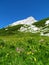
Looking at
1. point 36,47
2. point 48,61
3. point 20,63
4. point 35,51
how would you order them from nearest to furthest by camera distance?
point 20,63 < point 48,61 < point 35,51 < point 36,47

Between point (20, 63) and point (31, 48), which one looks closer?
point (20, 63)

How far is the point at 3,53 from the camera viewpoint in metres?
11.5

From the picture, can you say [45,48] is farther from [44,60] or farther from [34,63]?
[34,63]

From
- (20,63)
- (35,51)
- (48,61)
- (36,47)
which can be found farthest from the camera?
(36,47)

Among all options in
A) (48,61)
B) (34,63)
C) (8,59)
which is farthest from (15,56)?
(48,61)

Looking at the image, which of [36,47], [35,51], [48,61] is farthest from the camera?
[36,47]

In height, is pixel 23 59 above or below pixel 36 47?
below

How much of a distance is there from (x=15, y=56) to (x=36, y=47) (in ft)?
8.06

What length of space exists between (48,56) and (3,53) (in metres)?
2.72

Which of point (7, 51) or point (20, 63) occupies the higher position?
point (7, 51)

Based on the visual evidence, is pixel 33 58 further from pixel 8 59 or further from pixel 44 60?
pixel 8 59

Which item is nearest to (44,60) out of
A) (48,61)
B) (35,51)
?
(48,61)

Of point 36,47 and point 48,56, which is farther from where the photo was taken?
point 36,47

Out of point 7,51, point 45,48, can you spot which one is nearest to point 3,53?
point 7,51
